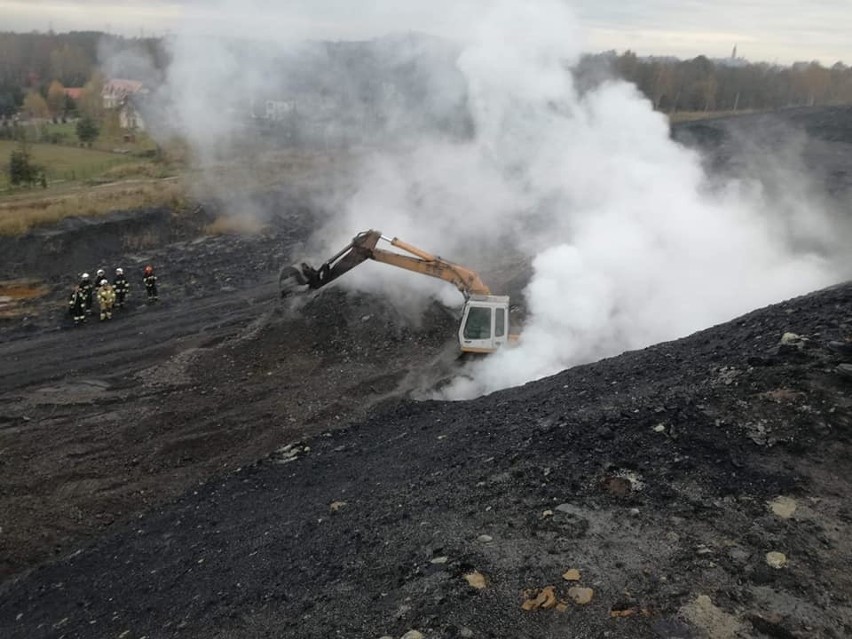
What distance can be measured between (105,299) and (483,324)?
30.2 feet

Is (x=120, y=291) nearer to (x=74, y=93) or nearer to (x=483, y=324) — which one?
(x=483, y=324)

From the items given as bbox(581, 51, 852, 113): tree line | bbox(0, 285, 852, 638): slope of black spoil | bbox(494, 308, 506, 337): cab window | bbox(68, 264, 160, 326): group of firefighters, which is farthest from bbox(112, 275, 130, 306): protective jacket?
bbox(581, 51, 852, 113): tree line

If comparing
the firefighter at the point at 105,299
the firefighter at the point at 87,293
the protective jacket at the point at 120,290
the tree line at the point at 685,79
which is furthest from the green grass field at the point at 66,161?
the firefighter at the point at 105,299

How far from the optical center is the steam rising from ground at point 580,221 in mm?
12008

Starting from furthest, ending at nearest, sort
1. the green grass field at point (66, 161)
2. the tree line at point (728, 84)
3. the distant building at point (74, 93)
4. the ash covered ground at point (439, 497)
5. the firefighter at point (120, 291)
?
the tree line at point (728, 84) < the distant building at point (74, 93) < the green grass field at point (66, 161) < the firefighter at point (120, 291) < the ash covered ground at point (439, 497)

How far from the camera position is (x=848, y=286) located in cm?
881

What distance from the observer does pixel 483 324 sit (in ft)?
37.8

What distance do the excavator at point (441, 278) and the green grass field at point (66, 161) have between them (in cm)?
2090

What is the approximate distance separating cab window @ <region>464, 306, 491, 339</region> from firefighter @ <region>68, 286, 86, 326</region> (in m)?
9.31

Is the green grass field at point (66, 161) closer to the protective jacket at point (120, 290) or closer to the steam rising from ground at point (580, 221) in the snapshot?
the steam rising from ground at point (580, 221)

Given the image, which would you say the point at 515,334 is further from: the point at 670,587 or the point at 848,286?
the point at 670,587

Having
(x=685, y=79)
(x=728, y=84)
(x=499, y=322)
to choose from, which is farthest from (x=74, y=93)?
(x=728, y=84)

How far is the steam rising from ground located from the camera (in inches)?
473

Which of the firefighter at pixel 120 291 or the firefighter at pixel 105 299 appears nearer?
the firefighter at pixel 105 299
